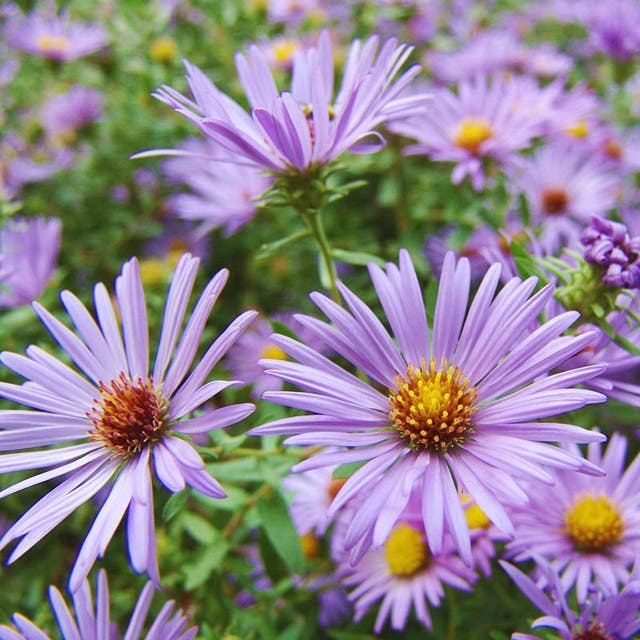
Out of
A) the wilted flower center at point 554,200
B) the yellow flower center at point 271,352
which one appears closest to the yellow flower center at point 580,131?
the wilted flower center at point 554,200

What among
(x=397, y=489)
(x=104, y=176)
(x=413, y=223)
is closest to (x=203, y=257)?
(x=104, y=176)

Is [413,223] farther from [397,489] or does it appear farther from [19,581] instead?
[19,581]

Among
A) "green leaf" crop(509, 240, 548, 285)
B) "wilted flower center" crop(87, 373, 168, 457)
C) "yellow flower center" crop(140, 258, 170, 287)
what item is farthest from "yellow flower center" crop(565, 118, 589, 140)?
"wilted flower center" crop(87, 373, 168, 457)

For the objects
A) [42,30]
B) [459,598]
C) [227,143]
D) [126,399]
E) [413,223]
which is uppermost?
[42,30]

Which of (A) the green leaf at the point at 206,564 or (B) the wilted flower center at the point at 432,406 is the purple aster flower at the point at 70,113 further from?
(B) the wilted flower center at the point at 432,406

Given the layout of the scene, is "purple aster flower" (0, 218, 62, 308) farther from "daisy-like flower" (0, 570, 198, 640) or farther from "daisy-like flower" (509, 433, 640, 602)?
"daisy-like flower" (509, 433, 640, 602)

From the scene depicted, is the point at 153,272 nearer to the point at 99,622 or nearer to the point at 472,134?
the point at 472,134
